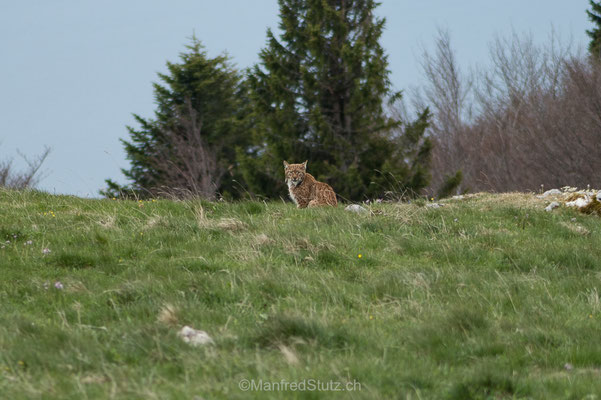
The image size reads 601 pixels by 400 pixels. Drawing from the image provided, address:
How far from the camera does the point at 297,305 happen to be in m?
5.91

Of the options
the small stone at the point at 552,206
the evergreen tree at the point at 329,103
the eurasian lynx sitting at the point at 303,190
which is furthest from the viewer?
the evergreen tree at the point at 329,103

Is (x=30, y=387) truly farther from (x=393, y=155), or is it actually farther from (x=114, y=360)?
(x=393, y=155)

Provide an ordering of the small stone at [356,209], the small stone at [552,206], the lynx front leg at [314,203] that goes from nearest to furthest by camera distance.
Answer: the small stone at [356,209]
the small stone at [552,206]
the lynx front leg at [314,203]

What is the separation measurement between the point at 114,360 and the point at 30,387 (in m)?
0.70

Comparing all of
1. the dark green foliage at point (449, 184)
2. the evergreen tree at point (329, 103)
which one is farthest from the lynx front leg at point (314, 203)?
the dark green foliage at point (449, 184)

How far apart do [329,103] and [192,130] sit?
12.7 m

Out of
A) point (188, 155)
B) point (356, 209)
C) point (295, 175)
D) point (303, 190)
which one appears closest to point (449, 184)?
point (303, 190)

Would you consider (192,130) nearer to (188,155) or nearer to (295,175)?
(188,155)

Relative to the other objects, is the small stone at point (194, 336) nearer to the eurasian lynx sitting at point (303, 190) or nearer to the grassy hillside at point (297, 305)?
the grassy hillside at point (297, 305)

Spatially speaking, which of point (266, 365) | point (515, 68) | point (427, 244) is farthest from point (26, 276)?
point (515, 68)

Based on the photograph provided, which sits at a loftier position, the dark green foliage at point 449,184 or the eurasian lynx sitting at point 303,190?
the dark green foliage at point 449,184

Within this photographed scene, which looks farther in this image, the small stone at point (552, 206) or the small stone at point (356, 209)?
the small stone at point (552, 206)

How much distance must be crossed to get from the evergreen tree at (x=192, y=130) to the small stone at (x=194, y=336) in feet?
93.7

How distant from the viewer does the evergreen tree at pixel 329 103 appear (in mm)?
23828
